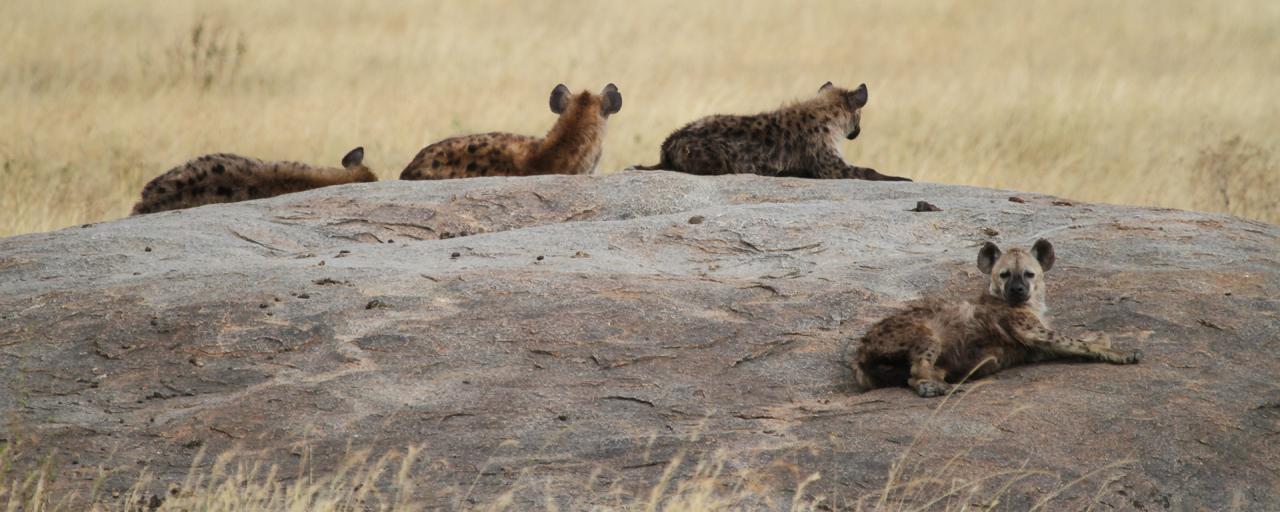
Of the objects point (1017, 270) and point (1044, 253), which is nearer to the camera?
point (1017, 270)

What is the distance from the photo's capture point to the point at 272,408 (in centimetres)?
521

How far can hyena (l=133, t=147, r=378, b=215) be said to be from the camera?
899 cm

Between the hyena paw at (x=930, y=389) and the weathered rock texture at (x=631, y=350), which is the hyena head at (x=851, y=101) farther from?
the hyena paw at (x=930, y=389)

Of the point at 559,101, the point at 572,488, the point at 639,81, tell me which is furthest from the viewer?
the point at 639,81

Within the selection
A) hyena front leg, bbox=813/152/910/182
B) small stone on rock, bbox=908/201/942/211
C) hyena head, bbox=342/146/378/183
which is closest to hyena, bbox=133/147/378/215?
hyena head, bbox=342/146/378/183

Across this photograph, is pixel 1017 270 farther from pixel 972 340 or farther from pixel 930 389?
pixel 930 389

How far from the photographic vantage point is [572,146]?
9.80 metres

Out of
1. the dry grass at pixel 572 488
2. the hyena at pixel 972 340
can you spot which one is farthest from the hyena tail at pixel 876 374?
the dry grass at pixel 572 488

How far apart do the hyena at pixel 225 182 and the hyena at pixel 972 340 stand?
423 centimetres

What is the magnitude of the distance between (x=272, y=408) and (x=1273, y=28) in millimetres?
16393

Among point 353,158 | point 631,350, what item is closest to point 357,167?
point 353,158

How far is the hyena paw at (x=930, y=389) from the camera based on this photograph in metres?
5.32

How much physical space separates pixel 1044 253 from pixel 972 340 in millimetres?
682

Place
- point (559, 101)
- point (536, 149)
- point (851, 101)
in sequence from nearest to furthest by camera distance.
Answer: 1. point (536, 149)
2. point (559, 101)
3. point (851, 101)
